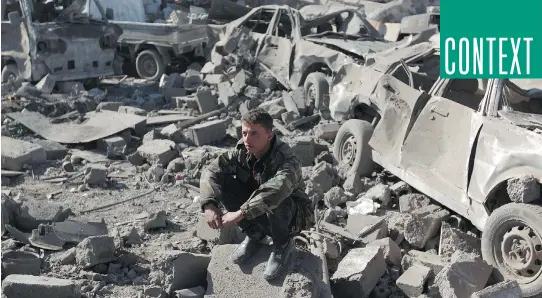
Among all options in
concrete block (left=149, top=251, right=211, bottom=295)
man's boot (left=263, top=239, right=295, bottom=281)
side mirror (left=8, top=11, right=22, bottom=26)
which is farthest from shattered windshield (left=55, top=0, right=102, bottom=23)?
man's boot (left=263, top=239, right=295, bottom=281)

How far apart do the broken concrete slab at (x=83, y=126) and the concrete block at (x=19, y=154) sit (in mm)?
647

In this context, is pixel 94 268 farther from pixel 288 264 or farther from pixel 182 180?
pixel 182 180

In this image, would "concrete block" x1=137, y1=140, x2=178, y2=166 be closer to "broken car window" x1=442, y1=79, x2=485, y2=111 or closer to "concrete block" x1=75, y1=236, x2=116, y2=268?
"concrete block" x1=75, y1=236, x2=116, y2=268

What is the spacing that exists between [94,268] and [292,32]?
22.6 feet

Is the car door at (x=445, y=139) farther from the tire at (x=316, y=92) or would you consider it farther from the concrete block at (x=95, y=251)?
the tire at (x=316, y=92)

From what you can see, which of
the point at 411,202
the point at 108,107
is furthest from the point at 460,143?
the point at 108,107

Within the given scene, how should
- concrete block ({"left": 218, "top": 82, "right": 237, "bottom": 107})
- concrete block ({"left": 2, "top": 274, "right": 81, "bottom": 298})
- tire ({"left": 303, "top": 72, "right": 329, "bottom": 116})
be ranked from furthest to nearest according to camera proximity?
concrete block ({"left": 218, "top": 82, "right": 237, "bottom": 107}), tire ({"left": 303, "top": 72, "right": 329, "bottom": 116}), concrete block ({"left": 2, "top": 274, "right": 81, "bottom": 298})

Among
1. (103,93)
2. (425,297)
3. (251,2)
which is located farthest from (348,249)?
(251,2)

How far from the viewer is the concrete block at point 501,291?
435 cm

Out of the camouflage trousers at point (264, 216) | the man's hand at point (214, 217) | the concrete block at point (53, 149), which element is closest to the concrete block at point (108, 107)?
the concrete block at point (53, 149)

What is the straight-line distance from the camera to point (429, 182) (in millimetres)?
6363

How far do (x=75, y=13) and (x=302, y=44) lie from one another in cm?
471

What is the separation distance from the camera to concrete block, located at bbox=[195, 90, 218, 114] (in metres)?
11.1

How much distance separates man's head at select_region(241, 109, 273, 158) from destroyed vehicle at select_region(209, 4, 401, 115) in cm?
554
